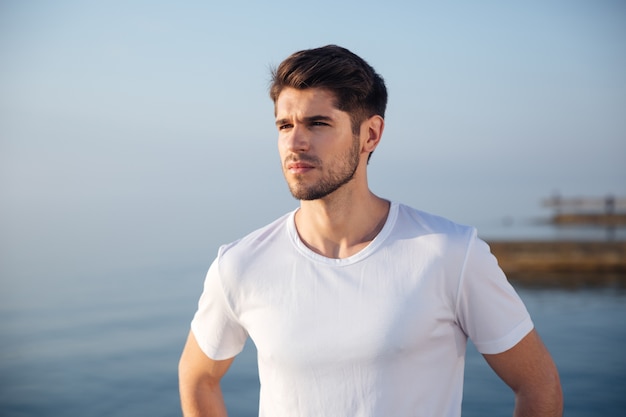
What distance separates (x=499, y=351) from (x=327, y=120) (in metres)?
0.90

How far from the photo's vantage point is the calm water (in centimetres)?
1213

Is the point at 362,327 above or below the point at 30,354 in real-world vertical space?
above

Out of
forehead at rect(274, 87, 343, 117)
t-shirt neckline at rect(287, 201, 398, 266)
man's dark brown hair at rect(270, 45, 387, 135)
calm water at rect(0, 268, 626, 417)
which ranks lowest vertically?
calm water at rect(0, 268, 626, 417)

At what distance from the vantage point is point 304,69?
201 centimetres

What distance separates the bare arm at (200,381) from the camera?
226cm

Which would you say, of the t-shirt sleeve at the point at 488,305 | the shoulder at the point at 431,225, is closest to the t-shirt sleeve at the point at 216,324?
the shoulder at the point at 431,225

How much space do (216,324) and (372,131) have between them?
Answer: 2.86 feet

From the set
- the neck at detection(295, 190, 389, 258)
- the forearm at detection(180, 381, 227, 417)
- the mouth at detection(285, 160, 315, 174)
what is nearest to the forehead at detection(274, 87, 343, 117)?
the mouth at detection(285, 160, 315, 174)

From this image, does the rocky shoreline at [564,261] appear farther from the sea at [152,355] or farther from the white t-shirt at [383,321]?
the white t-shirt at [383,321]

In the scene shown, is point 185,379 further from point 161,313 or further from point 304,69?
point 161,313

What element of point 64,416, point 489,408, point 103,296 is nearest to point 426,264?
point 489,408

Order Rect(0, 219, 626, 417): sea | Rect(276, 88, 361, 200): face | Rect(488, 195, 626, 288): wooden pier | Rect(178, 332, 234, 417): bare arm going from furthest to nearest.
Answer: Rect(488, 195, 626, 288): wooden pier, Rect(0, 219, 626, 417): sea, Rect(178, 332, 234, 417): bare arm, Rect(276, 88, 361, 200): face

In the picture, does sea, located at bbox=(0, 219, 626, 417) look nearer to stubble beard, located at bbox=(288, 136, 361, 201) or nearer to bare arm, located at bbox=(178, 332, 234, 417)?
bare arm, located at bbox=(178, 332, 234, 417)

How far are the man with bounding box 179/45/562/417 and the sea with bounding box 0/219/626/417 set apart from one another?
32.3 feet
